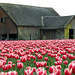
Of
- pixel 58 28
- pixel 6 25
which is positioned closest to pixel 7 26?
pixel 6 25

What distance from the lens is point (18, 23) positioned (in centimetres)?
2772

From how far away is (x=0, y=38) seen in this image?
1184 inches

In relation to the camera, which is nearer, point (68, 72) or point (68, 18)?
point (68, 72)

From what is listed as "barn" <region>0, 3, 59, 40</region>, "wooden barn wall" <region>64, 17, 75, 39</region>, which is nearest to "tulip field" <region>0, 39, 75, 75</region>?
"barn" <region>0, 3, 59, 40</region>

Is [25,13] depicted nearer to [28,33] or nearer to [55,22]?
[28,33]

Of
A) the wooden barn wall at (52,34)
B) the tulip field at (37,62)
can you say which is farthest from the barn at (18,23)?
the tulip field at (37,62)

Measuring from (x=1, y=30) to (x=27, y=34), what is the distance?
4.80 meters

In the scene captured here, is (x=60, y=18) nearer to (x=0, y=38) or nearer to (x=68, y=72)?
(x=0, y=38)

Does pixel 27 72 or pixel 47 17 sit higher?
pixel 47 17

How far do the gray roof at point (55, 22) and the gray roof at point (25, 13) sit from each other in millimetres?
1379

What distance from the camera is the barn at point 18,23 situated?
2811 cm

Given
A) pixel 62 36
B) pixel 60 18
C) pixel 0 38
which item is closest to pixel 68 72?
pixel 62 36

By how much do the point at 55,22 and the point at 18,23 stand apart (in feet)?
25.0

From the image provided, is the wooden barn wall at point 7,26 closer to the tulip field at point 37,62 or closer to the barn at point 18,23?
the barn at point 18,23
